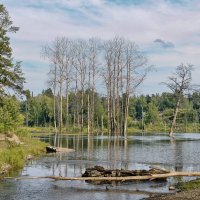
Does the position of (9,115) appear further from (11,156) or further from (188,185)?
(188,185)

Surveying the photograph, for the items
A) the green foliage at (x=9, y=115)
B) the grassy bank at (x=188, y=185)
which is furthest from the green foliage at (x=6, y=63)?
the grassy bank at (x=188, y=185)

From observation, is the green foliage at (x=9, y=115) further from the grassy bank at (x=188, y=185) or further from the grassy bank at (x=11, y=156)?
the grassy bank at (x=188, y=185)

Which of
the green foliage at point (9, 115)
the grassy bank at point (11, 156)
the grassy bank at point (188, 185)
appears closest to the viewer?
the grassy bank at point (188, 185)

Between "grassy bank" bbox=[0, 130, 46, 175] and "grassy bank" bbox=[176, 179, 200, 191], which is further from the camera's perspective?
"grassy bank" bbox=[0, 130, 46, 175]

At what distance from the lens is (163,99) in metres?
171

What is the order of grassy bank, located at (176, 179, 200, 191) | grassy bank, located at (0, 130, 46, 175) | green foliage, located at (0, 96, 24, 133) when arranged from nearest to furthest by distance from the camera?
grassy bank, located at (176, 179, 200, 191)
grassy bank, located at (0, 130, 46, 175)
green foliage, located at (0, 96, 24, 133)

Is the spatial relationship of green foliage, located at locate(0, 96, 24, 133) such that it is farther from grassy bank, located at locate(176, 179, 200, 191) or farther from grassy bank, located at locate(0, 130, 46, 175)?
grassy bank, located at locate(176, 179, 200, 191)

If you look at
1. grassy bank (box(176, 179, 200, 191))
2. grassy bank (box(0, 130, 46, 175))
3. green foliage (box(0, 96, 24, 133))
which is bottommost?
grassy bank (box(176, 179, 200, 191))

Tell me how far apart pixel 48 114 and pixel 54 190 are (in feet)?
353

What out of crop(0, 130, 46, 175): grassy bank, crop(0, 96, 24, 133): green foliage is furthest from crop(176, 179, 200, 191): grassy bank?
crop(0, 96, 24, 133): green foliage

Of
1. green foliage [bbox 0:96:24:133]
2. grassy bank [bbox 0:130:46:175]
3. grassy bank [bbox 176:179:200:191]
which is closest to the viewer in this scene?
grassy bank [bbox 176:179:200:191]

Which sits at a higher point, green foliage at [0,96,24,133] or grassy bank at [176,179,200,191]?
green foliage at [0,96,24,133]

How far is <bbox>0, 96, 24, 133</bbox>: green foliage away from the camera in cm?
4122

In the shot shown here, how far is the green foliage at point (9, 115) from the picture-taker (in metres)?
41.2
